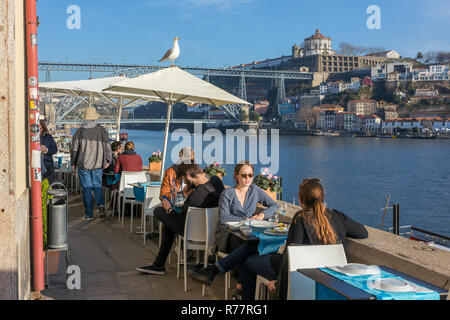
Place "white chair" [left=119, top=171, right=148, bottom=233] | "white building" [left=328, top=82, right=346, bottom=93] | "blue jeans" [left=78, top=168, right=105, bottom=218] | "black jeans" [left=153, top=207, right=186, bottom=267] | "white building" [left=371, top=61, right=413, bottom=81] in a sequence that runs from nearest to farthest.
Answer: "black jeans" [left=153, top=207, right=186, bottom=267] < "white chair" [left=119, top=171, right=148, bottom=233] < "blue jeans" [left=78, top=168, right=105, bottom=218] < "white building" [left=371, top=61, right=413, bottom=81] < "white building" [left=328, top=82, right=346, bottom=93]

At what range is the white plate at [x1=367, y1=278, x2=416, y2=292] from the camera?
126cm

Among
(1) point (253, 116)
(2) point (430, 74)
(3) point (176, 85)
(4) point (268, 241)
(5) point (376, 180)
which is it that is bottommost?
(5) point (376, 180)

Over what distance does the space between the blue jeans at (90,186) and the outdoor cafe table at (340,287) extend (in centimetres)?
270

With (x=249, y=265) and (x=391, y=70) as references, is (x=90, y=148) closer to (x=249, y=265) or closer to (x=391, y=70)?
(x=249, y=265)

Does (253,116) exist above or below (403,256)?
above

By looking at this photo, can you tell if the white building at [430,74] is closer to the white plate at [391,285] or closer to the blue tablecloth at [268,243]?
the blue tablecloth at [268,243]

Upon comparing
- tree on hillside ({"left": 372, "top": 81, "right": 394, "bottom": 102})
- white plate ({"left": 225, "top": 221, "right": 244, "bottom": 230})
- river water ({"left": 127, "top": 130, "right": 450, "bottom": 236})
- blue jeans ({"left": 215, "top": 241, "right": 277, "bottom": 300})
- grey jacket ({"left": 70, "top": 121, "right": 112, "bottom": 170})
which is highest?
tree on hillside ({"left": 372, "top": 81, "right": 394, "bottom": 102})

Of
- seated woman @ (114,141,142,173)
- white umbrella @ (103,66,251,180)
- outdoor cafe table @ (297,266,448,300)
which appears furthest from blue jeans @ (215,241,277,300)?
seated woman @ (114,141,142,173)

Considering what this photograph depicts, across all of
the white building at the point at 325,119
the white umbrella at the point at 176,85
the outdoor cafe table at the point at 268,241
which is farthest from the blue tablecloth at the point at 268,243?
the white building at the point at 325,119

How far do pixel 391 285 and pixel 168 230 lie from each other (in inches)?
57.0

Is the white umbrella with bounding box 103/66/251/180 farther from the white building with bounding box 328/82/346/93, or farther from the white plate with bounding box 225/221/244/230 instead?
the white building with bounding box 328/82/346/93

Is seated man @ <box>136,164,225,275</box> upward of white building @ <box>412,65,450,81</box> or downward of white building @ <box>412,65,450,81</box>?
downward

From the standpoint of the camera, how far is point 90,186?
3971mm

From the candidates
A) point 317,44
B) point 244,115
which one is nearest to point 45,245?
point 244,115
